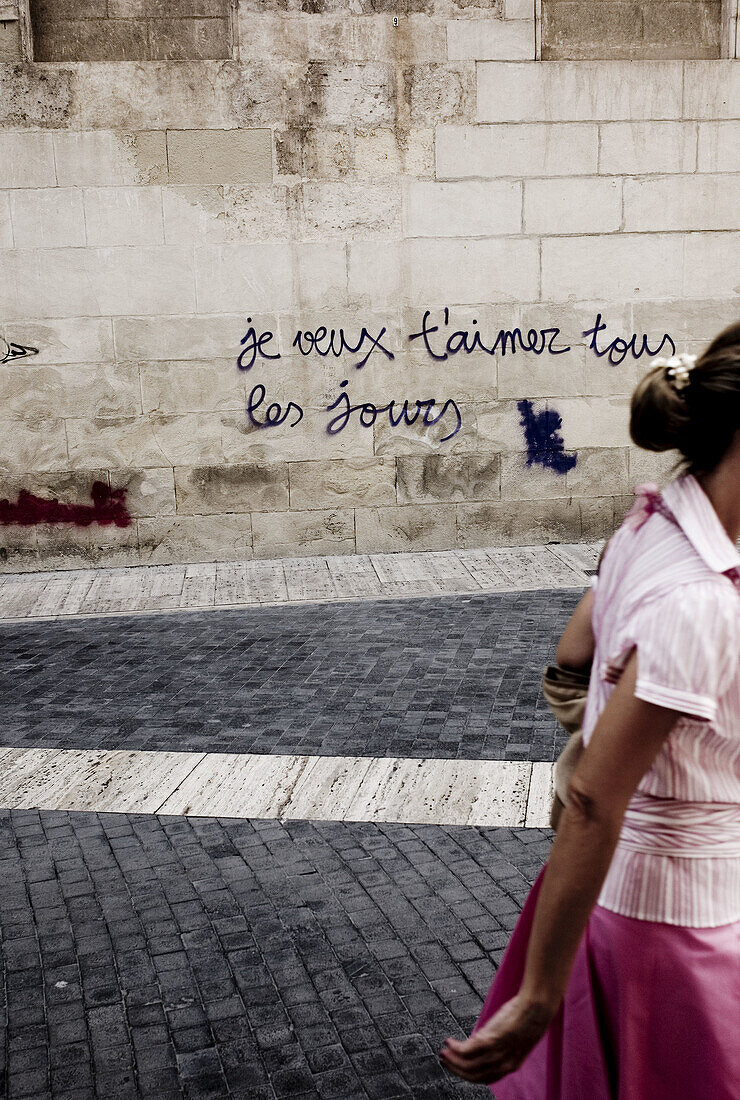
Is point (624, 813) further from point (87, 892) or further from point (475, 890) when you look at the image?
point (87, 892)

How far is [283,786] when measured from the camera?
176 inches

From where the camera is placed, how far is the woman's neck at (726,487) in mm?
1481

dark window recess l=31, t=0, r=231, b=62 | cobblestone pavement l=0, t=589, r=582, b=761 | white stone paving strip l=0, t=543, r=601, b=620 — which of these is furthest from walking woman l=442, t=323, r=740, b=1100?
dark window recess l=31, t=0, r=231, b=62

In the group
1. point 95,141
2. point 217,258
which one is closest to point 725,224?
point 217,258

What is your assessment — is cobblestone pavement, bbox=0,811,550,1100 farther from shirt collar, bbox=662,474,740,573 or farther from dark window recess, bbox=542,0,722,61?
dark window recess, bbox=542,0,722,61

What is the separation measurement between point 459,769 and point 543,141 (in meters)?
6.11

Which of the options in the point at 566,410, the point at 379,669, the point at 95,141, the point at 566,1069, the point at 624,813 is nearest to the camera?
the point at 624,813

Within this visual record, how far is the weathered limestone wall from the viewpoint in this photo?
8.59 metres

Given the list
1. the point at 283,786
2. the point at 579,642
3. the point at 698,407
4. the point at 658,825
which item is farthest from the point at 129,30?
the point at 658,825

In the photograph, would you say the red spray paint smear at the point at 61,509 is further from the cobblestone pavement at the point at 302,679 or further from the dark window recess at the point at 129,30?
the dark window recess at the point at 129,30

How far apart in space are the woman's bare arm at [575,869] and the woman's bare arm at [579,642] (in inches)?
14.0

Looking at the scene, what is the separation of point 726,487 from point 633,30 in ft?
28.0

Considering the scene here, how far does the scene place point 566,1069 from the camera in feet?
5.31

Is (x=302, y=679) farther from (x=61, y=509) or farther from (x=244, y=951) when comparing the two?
(x=61, y=509)
